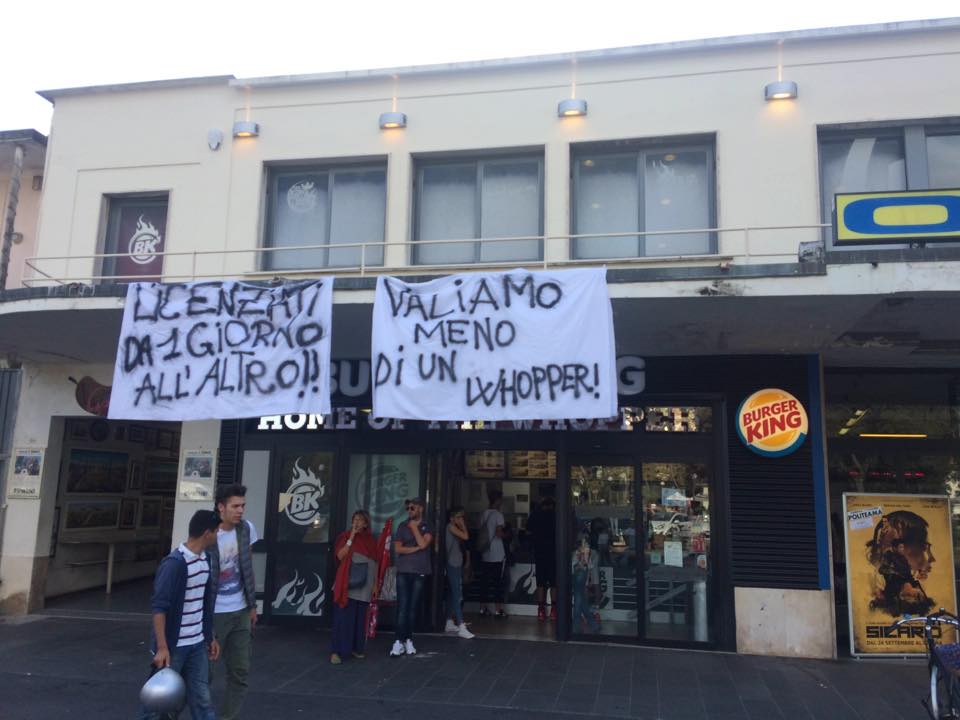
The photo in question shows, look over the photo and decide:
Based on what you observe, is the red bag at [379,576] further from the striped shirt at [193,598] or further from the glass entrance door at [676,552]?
the striped shirt at [193,598]

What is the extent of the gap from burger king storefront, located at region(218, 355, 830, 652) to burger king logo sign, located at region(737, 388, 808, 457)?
0.01 meters

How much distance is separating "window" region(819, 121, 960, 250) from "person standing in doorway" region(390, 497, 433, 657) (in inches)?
247

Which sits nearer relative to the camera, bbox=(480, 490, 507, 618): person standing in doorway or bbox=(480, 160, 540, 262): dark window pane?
bbox=(480, 160, 540, 262): dark window pane

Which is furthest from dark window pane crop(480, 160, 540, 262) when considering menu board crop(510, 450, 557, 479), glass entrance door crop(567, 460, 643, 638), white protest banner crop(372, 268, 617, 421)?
menu board crop(510, 450, 557, 479)

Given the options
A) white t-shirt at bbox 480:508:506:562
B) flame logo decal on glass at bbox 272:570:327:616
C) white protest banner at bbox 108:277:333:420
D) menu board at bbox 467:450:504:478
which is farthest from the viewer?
menu board at bbox 467:450:504:478

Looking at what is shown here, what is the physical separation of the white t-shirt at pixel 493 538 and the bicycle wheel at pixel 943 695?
6.35m

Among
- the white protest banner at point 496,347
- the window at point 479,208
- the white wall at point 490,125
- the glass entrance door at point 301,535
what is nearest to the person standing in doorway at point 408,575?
the glass entrance door at point 301,535

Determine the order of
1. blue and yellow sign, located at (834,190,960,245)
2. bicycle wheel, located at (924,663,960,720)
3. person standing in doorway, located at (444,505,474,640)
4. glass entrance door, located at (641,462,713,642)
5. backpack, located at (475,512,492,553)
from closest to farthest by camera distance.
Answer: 1. bicycle wheel, located at (924,663,960,720)
2. blue and yellow sign, located at (834,190,960,245)
3. glass entrance door, located at (641,462,713,642)
4. person standing in doorway, located at (444,505,474,640)
5. backpack, located at (475,512,492,553)

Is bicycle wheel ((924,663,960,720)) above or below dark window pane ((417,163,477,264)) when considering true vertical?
below

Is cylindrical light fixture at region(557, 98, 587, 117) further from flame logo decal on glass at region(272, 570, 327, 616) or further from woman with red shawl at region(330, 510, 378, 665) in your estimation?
flame logo decal on glass at region(272, 570, 327, 616)

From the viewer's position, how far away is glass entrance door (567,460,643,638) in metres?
9.47

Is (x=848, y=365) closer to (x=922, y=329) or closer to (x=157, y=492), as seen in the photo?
(x=922, y=329)

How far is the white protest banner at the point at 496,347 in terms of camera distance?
23.5ft

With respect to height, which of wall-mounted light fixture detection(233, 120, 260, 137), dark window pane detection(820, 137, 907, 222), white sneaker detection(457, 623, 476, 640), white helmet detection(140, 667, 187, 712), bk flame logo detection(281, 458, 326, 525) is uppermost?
wall-mounted light fixture detection(233, 120, 260, 137)
